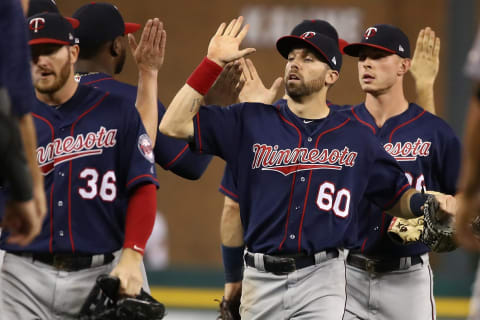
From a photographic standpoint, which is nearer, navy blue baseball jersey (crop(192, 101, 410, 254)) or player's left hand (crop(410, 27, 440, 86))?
navy blue baseball jersey (crop(192, 101, 410, 254))

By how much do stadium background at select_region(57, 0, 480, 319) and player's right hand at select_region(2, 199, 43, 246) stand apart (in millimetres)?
9301

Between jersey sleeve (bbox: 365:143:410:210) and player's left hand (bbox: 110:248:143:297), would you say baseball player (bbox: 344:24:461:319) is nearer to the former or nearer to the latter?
jersey sleeve (bbox: 365:143:410:210)

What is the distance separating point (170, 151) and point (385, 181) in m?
1.11

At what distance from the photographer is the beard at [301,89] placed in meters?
4.25

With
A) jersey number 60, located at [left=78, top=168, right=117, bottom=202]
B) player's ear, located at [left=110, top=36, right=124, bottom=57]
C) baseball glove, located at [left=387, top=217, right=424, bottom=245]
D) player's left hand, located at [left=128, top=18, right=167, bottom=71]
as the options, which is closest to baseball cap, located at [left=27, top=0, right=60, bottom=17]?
player's ear, located at [left=110, top=36, right=124, bottom=57]

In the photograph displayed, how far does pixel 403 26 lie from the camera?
12.1m

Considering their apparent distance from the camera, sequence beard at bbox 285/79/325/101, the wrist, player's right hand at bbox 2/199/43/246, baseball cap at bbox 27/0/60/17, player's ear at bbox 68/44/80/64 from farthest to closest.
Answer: the wrist → baseball cap at bbox 27/0/60/17 → beard at bbox 285/79/325/101 → player's ear at bbox 68/44/80/64 → player's right hand at bbox 2/199/43/246

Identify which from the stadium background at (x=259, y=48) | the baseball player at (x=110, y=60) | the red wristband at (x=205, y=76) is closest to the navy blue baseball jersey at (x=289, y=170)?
the red wristband at (x=205, y=76)

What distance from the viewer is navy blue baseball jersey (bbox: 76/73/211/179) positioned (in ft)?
14.6

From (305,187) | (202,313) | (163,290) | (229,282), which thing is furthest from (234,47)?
(163,290)

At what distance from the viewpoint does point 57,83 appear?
3.59 m

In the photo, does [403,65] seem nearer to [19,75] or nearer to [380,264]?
[380,264]

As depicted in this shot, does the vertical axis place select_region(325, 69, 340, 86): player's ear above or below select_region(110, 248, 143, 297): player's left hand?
above

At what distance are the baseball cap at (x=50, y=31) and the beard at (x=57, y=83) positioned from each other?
95 mm
